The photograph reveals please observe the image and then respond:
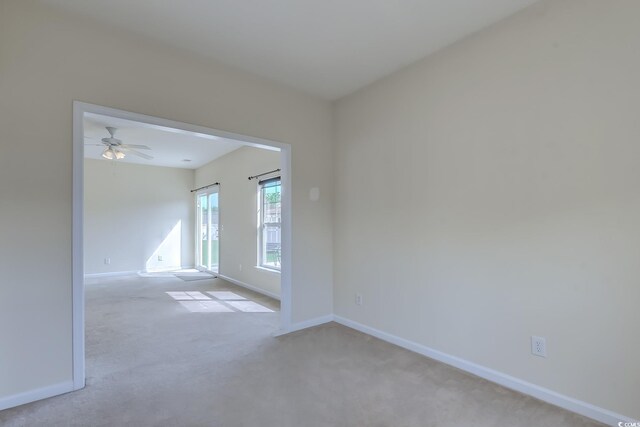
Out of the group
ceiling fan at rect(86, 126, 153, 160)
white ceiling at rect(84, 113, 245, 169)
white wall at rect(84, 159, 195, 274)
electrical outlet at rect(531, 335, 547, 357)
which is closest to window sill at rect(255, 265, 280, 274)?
white ceiling at rect(84, 113, 245, 169)

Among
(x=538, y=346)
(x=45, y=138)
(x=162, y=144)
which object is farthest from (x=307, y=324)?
(x=162, y=144)

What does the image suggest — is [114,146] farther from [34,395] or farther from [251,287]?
[34,395]

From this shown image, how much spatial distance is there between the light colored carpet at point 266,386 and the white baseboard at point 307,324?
99mm

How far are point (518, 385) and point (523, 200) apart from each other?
133cm

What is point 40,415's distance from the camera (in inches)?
77.1

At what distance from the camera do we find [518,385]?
2.22 meters

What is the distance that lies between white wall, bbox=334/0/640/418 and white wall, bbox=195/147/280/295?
8.12 ft

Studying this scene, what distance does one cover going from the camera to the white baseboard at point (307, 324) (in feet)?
11.2

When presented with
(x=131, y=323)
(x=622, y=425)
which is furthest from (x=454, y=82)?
(x=131, y=323)

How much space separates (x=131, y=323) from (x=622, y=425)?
4.50 metres

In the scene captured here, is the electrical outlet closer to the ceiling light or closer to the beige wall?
the beige wall

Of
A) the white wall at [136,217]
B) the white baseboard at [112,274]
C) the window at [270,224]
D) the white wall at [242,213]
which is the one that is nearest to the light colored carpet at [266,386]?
the window at [270,224]

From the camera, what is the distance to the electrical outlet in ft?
6.97

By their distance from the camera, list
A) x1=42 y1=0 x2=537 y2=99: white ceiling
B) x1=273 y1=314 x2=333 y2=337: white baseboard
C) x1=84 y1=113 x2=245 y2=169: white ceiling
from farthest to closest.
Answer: x1=84 y1=113 x2=245 y2=169: white ceiling → x1=273 y1=314 x2=333 y2=337: white baseboard → x1=42 y1=0 x2=537 y2=99: white ceiling
